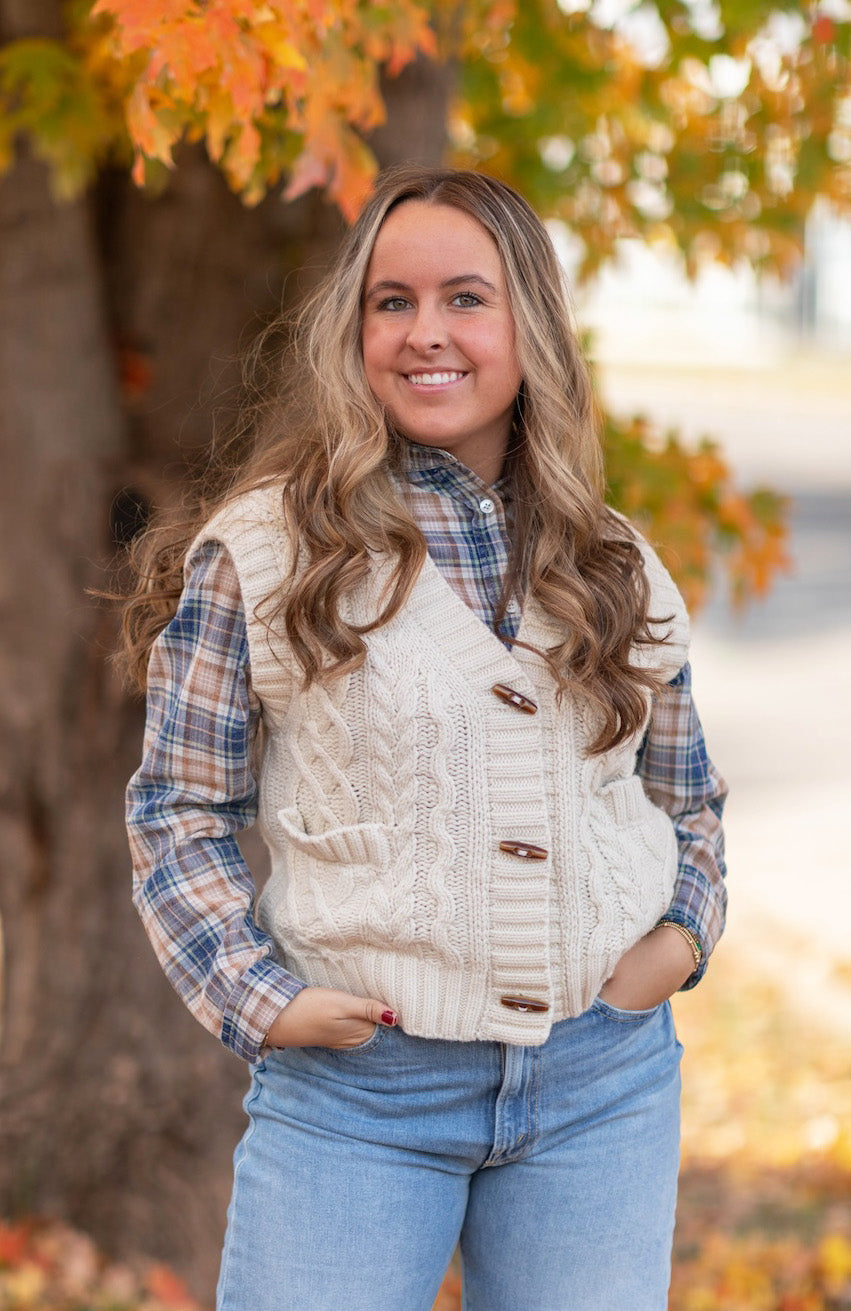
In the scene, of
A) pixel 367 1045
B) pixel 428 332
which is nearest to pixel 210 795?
pixel 367 1045

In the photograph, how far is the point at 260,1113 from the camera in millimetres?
1895

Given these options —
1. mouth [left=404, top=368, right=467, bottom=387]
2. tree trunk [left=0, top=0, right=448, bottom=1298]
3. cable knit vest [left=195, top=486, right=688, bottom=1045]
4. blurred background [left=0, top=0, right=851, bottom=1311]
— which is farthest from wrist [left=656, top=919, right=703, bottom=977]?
tree trunk [left=0, top=0, right=448, bottom=1298]

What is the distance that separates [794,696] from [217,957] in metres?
7.53

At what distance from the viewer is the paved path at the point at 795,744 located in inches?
239

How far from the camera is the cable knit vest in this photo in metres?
1.80

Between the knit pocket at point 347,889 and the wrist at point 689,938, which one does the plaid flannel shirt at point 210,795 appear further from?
the wrist at point 689,938

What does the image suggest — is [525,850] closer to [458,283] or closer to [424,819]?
[424,819]

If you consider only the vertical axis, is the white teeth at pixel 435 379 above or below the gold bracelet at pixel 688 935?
above

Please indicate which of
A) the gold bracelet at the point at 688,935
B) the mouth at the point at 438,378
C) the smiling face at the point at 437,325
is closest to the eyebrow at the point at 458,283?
the smiling face at the point at 437,325

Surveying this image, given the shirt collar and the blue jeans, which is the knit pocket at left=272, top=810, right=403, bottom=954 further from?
the shirt collar

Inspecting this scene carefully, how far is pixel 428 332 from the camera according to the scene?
186 cm

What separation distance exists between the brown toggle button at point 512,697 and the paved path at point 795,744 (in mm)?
2564

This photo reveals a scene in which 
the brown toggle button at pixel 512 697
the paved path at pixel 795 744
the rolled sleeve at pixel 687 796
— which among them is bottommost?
the paved path at pixel 795 744

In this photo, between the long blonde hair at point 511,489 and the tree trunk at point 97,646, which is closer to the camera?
the long blonde hair at point 511,489
